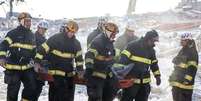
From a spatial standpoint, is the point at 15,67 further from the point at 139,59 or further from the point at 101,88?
the point at 139,59

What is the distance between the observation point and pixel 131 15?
3102cm

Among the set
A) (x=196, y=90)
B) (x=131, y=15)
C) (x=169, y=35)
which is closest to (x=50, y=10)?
(x=131, y=15)

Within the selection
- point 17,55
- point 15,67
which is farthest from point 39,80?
point 17,55

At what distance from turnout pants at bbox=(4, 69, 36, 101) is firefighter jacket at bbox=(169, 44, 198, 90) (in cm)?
353

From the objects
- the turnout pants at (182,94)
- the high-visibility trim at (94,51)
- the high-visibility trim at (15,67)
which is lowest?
the turnout pants at (182,94)

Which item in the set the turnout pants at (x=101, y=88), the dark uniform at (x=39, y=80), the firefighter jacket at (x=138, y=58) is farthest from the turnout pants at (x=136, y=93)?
the dark uniform at (x=39, y=80)

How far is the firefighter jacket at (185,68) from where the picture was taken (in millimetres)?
11328

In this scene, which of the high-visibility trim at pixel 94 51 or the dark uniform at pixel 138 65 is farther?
the dark uniform at pixel 138 65

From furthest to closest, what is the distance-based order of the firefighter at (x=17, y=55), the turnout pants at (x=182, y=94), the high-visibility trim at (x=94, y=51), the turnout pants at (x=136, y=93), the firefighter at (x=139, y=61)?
the turnout pants at (x=182, y=94)
the turnout pants at (x=136, y=93)
the firefighter at (x=139, y=61)
the firefighter at (x=17, y=55)
the high-visibility trim at (x=94, y=51)

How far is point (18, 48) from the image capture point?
10.5 metres

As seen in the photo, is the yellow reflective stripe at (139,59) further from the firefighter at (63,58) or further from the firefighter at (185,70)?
the firefighter at (63,58)

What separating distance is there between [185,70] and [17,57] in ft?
13.3

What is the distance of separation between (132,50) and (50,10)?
55.9 metres

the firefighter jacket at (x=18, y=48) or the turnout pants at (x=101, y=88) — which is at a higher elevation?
the firefighter jacket at (x=18, y=48)
